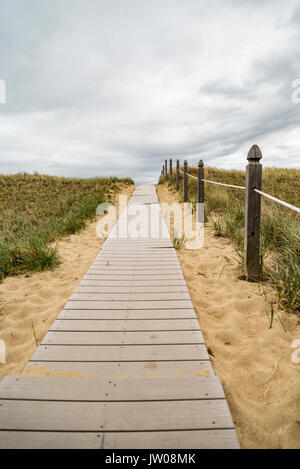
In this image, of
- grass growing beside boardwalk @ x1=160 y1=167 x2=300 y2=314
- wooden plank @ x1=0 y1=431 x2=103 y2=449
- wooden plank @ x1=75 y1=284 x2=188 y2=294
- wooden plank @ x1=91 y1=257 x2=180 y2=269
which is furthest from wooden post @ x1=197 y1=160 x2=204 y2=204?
wooden plank @ x1=0 y1=431 x2=103 y2=449

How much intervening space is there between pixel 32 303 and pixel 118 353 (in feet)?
4.87

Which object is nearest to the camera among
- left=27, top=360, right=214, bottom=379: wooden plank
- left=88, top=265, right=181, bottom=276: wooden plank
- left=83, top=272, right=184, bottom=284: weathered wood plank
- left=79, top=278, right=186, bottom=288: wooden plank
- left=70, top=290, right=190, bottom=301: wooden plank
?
left=27, top=360, right=214, bottom=379: wooden plank

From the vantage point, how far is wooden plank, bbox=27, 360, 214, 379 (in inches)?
67.2

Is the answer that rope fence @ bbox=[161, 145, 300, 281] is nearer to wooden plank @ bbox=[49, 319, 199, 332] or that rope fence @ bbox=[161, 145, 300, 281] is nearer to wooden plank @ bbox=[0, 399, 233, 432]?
wooden plank @ bbox=[49, 319, 199, 332]

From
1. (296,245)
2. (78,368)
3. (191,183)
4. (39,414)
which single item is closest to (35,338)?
(78,368)

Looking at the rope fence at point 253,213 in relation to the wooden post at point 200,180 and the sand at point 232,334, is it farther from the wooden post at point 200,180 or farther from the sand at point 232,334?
the wooden post at point 200,180

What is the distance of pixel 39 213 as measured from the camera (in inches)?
312

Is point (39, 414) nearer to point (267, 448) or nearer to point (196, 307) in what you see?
point (267, 448)

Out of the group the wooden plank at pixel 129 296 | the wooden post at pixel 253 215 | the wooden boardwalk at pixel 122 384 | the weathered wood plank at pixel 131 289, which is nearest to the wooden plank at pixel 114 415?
the wooden boardwalk at pixel 122 384

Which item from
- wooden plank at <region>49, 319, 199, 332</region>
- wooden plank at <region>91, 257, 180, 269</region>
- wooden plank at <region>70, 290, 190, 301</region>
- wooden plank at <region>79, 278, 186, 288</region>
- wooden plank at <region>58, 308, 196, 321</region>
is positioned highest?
wooden plank at <region>91, 257, 180, 269</region>

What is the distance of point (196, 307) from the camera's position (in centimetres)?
275

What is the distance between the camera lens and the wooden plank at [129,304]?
2.55 metres

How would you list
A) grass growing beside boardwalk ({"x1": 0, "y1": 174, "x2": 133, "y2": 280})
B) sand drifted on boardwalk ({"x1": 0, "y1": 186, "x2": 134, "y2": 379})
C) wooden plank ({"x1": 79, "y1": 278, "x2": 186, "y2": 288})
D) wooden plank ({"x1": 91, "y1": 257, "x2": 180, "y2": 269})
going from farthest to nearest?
grass growing beside boardwalk ({"x1": 0, "y1": 174, "x2": 133, "y2": 280}) < wooden plank ({"x1": 91, "y1": 257, "x2": 180, "y2": 269}) < wooden plank ({"x1": 79, "y1": 278, "x2": 186, "y2": 288}) < sand drifted on boardwalk ({"x1": 0, "y1": 186, "x2": 134, "y2": 379})

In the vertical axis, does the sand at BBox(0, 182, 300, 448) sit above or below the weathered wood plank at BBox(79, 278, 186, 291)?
below
